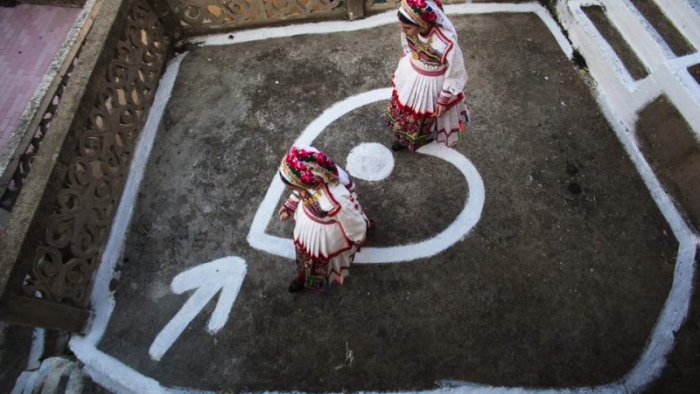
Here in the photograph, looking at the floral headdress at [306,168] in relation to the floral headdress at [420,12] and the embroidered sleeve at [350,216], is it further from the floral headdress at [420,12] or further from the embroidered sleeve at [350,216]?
the floral headdress at [420,12]

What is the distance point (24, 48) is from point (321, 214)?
7841 mm

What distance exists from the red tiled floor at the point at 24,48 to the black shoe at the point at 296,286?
5.73 m

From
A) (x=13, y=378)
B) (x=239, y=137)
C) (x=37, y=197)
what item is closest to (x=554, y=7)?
(x=239, y=137)

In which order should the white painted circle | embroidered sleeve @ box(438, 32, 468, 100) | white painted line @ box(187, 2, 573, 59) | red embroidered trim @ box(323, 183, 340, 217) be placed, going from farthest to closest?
white painted line @ box(187, 2, 573, 59) < the white painted circle < embroidered sleeve @ box(438, 32, 468, 100) < red embroidered trim @ box(323, 183, 340, 217)

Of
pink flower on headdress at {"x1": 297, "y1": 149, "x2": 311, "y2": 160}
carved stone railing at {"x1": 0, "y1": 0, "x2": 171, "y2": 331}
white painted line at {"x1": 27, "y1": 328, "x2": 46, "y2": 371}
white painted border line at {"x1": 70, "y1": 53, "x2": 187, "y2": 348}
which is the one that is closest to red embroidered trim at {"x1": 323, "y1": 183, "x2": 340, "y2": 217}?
pink flower on headdress at {"x1": 297, "y1": 149, "x2": 311, "y2": 160}

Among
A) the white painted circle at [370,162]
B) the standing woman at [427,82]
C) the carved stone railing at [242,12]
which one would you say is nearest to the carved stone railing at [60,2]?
the carved stone railing at [242,12]

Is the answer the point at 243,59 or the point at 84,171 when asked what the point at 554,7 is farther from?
the point at 84,171

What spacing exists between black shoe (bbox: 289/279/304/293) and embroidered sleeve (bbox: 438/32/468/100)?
258cm

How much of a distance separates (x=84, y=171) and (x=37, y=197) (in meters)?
0.74

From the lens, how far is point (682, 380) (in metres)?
4.19

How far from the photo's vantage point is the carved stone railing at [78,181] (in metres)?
3.86

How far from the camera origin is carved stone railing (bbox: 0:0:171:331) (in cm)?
386

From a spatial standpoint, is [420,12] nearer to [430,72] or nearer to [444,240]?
[430,72]

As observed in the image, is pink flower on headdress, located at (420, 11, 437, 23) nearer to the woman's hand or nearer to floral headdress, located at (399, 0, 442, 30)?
floral headdress, located at (399, 0, 442, 30)
